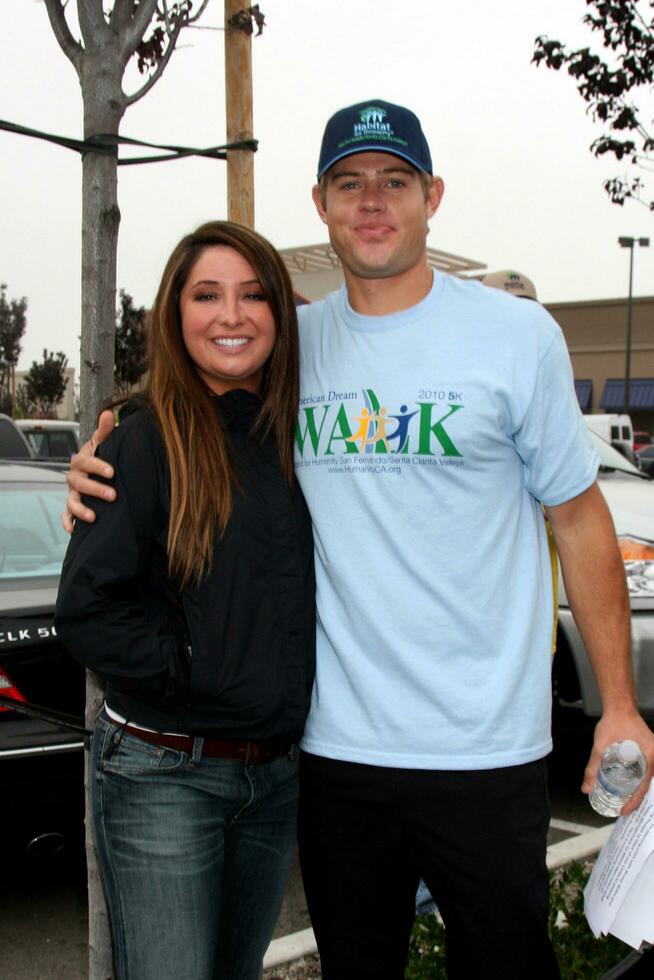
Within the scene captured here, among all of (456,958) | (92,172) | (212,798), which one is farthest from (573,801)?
(92,172)

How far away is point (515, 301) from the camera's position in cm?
216

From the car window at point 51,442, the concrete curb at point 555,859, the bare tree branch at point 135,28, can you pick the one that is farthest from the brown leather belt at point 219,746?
the car window at point 51,442

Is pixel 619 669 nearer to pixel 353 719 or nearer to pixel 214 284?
pixel 353 719

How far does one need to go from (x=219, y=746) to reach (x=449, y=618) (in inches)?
19.5

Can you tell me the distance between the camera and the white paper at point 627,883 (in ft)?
6.18

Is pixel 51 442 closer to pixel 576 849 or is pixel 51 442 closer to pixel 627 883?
pixel 576 849

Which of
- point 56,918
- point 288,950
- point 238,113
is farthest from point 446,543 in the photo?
point 56,918

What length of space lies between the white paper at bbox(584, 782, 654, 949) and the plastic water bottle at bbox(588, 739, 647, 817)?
0.03 metres

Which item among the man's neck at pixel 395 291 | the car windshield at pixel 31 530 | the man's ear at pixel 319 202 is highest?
the man's ear at pixel 319 202

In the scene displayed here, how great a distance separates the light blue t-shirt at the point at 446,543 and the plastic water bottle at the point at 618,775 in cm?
13

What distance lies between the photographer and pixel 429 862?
2107mm

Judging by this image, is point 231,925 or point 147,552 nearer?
point 147,552

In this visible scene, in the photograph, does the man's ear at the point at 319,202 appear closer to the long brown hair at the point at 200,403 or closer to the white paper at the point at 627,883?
the long brown hair at the point at 200,403

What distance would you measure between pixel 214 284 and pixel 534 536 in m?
0.81
